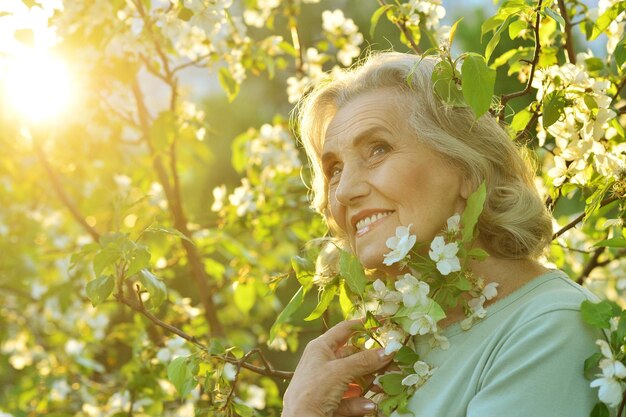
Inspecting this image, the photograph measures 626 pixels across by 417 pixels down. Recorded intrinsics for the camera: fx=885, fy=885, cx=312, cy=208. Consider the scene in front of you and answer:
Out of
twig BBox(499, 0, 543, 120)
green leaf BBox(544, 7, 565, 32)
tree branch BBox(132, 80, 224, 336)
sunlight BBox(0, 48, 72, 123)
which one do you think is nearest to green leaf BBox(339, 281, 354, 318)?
twig BBox(499, 0, 543, 120)

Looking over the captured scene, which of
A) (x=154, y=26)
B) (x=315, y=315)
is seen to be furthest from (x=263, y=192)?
(x=315, y=315)

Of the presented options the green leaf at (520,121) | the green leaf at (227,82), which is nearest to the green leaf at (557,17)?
the green leaf at (520,121)

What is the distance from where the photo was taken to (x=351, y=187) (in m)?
1.65

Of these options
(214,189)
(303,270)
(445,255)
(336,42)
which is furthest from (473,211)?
(214,189)

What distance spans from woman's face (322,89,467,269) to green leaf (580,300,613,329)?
343mm

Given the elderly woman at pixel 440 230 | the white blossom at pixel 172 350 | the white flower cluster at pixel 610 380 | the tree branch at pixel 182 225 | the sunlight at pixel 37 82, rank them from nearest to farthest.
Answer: the white flower cluster at pixel 610 380
the elderly woman at pixel 440 230
the white blossom at pixel 172 350
the sunlight at pixel 37 82
the tree branch at pixel 182 225

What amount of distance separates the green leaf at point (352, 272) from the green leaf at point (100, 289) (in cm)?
49

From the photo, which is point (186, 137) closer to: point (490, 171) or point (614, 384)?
point (490, 171)

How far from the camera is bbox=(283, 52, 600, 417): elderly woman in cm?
134

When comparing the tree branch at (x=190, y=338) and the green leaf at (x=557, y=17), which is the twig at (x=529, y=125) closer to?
the green leaf at (x=557, y=17)

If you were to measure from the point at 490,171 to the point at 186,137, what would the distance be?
1.88 m

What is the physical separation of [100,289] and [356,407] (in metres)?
0.54

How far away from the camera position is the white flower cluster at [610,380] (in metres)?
1.23

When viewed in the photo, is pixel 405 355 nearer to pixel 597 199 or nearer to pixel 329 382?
pixel 329 382
